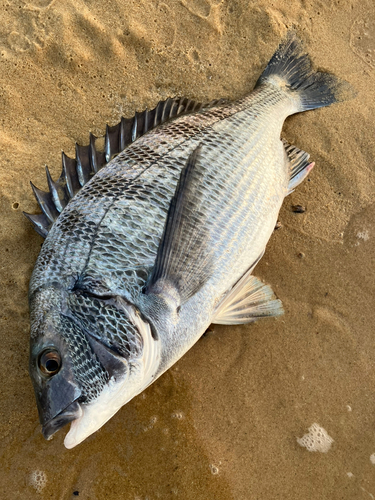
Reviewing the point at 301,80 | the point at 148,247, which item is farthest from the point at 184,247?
the point at 301,80

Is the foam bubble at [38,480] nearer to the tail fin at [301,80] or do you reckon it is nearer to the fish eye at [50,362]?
the fish eye at [50,362]

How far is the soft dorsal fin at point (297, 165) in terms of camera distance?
3.01 m

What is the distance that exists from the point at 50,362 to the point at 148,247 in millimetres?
835

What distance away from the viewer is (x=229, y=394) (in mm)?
2748

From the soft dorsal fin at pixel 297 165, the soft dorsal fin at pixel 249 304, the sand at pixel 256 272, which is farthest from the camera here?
the soft dorsal fin at pixel 297 165

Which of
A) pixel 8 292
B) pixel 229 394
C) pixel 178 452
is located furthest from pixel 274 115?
pixel 178 452

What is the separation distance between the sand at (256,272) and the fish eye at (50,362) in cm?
92

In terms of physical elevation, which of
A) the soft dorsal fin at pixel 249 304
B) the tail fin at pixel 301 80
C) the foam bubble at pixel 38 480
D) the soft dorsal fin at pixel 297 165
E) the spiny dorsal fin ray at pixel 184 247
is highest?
the tail fin at pixel 301 80

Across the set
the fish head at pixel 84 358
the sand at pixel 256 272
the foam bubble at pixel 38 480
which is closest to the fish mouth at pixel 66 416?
the fish head at pixel 84 358

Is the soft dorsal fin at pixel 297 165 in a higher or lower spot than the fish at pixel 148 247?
higher

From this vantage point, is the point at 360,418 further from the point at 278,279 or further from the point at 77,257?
the point at 77,257

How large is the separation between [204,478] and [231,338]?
1020mm

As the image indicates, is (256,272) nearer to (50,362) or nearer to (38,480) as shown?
(50,362)

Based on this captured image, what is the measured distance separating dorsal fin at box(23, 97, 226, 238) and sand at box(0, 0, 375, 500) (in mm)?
437
